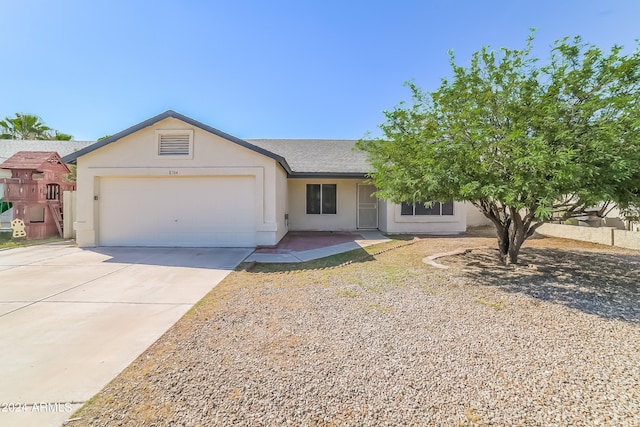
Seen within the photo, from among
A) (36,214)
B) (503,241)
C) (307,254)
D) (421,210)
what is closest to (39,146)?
(36,214)

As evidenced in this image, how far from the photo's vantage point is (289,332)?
140 inches

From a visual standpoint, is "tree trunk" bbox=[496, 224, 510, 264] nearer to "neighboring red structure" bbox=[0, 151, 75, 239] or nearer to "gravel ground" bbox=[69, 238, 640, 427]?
"gravel ground" bbox=[69, 238, 640, 427]

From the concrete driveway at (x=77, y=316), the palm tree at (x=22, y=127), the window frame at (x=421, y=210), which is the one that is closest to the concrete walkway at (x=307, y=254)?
the concrete driveway at (x=77, y=316)

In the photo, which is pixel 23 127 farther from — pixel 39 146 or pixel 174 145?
pixel 174 145

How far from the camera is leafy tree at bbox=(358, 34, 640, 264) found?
4133mm

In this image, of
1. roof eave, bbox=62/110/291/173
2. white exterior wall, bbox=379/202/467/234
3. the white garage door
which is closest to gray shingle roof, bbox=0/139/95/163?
roof eave, bbox=62/110/291/173

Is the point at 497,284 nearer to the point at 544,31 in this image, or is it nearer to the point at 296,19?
the point at 544,31

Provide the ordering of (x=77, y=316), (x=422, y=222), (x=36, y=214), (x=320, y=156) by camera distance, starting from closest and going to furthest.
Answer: (x=77, y=316)
(x=36, y=214)
(x=422, y=222)
(x=320, y=156)

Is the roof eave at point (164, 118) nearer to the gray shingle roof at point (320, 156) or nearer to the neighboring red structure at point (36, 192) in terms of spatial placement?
the gray shingle roof at point (320, 156)

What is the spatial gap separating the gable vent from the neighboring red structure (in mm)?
5847

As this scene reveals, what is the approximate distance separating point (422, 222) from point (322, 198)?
5.02 m

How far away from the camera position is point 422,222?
12.9 meters

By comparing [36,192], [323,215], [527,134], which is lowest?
[323,215]

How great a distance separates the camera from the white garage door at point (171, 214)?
9.77 metres
